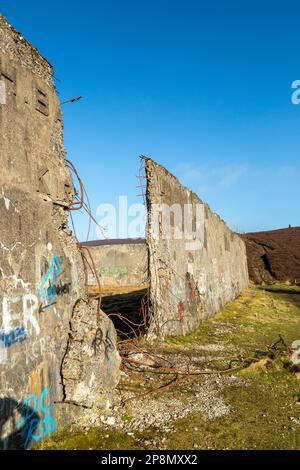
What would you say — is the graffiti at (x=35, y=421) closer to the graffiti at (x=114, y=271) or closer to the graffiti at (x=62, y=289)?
the graffiti at (x=62, y=289)

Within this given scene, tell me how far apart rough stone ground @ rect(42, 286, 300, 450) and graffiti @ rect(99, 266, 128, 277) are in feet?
52.5

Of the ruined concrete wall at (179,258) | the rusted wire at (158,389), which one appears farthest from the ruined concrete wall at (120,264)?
the rusted wire at (158,389)

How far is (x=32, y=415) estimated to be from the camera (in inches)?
133

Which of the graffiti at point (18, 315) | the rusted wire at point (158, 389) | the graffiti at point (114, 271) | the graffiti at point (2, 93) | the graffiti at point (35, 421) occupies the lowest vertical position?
the rusted wire at point (158, 389)

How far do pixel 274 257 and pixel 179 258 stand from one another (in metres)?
18.0

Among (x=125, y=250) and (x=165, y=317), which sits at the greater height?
(x=125, y=250)

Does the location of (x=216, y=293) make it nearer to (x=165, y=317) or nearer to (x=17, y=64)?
(x=165, y=317)

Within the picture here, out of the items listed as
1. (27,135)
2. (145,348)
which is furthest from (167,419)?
(27,135)

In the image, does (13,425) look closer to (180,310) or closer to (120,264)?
(180,310)

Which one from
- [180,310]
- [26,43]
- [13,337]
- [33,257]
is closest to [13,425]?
[13,337]

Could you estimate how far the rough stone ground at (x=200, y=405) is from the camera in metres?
3.70

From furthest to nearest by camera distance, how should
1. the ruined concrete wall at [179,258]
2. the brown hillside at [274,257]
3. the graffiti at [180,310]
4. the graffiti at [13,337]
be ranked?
1. the brown hillside at [274,257]
2. the graffiti at [180,310]
3. the ruined concrete wall at [179,258]
4. the graffiti at [13,337]

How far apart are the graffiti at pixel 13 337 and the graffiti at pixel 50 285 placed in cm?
40
